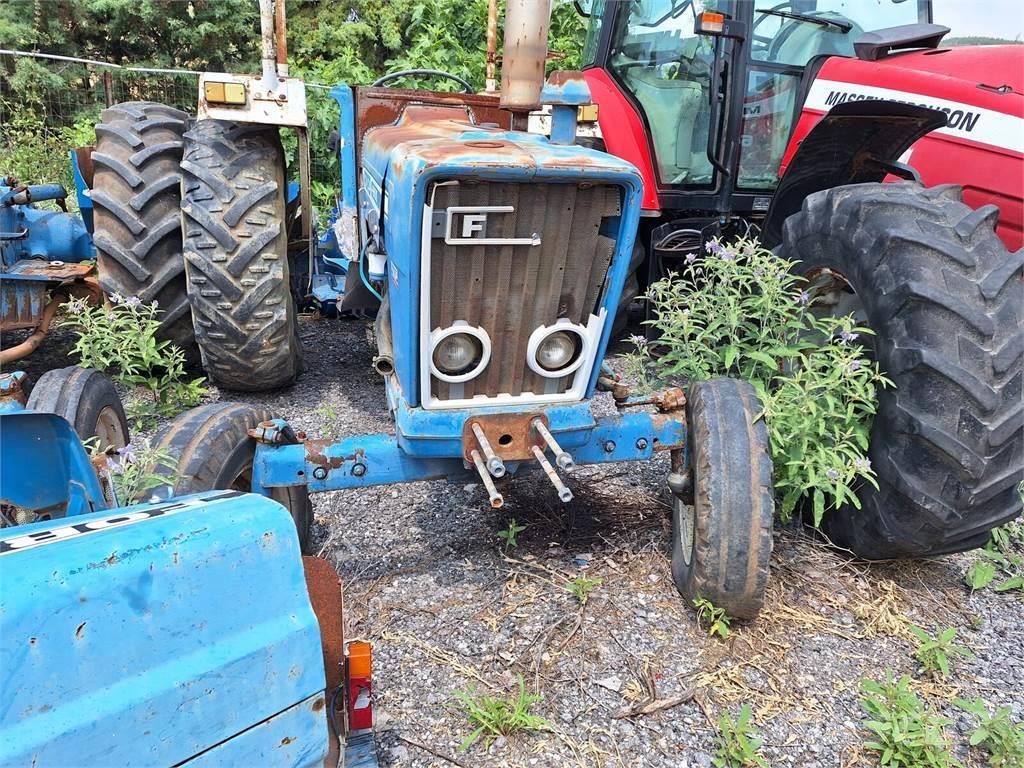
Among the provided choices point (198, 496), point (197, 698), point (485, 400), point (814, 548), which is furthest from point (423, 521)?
point (197, 698)

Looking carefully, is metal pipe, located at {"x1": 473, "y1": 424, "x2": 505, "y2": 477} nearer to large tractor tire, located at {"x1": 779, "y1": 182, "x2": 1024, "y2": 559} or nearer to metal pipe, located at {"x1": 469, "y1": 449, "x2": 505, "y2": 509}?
metal pipe, located at {"x1": 469, "y1": 449, "x2": 505, "y2": 509}

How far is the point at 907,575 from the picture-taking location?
2.72 metres

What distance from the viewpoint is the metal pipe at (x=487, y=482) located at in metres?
2.02

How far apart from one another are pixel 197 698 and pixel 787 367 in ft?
7.81

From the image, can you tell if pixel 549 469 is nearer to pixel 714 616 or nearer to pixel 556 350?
pixel 556 350

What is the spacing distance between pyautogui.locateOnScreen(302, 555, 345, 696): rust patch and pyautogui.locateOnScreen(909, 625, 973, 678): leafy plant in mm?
1803

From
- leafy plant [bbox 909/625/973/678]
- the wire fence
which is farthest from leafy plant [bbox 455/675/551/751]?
the wire fence

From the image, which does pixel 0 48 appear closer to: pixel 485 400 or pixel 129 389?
pixel 129 389

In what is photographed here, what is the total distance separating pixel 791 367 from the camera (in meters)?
2.84

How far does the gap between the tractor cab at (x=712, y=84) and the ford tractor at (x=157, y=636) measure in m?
3.52

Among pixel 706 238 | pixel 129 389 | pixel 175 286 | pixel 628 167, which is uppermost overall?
pixel 628 167

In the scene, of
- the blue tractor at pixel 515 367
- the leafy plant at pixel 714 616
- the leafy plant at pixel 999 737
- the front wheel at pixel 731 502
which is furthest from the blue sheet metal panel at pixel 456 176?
the leafy plant at pixel 999 737

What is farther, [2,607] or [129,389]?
[129,389]

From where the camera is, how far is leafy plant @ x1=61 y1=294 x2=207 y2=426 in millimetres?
Result: 3672
